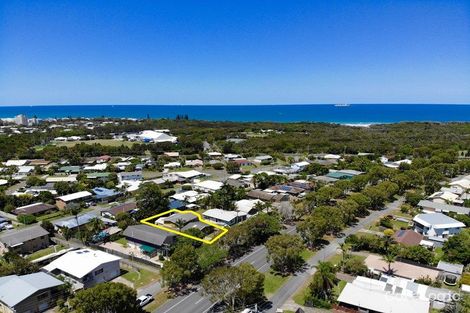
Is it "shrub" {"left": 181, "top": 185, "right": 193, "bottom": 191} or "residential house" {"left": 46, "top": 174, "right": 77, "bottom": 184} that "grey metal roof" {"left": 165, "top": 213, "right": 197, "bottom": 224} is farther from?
"residential house" {"left": 46, "top": 174, "right": 77, "bottom": 184}

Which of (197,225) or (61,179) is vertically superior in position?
(197,225)

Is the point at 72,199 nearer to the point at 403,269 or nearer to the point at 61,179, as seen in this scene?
A: the point at 61,179

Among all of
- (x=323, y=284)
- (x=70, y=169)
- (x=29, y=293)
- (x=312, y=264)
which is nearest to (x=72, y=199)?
(x=70, y=169)

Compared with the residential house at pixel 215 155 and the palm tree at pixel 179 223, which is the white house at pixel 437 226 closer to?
the palm tree at pixel 179 223

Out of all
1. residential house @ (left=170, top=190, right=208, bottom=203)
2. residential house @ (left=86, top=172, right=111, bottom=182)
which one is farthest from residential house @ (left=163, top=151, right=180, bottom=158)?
residential house @ (left=170, top=190, right=208, bottom=203)

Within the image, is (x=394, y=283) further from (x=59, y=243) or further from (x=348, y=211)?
(x=59, y=243)

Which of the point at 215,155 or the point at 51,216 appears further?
the point at 215,155
